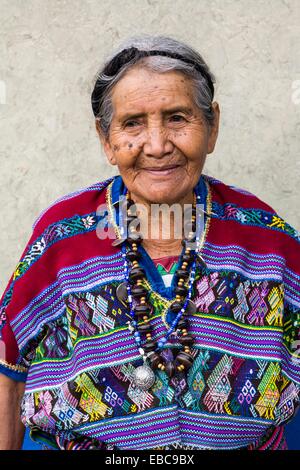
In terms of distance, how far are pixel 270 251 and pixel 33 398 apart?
2.98 ft

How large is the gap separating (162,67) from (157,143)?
0.23 m

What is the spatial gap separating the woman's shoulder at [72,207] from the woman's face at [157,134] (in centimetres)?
21

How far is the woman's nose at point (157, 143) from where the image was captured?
2596mm

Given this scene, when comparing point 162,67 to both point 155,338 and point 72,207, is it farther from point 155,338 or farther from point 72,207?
point 155,338

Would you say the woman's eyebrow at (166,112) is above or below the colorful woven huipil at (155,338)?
above

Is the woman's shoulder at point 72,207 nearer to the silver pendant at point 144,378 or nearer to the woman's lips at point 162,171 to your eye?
the woman's lips at point 162,171

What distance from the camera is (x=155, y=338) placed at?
269 cm

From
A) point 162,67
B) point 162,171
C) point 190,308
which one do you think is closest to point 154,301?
point 190,308

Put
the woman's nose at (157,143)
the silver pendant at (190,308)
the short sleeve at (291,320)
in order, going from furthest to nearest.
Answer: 1. the short sleeve at (291,320)
2. the silver pendant at (190,308)
3. the woman's nose at (157,143)

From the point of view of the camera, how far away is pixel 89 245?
109 inches

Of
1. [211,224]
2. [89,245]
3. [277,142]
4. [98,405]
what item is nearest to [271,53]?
[277,142]

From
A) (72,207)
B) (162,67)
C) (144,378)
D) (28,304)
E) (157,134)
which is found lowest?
(144,378)

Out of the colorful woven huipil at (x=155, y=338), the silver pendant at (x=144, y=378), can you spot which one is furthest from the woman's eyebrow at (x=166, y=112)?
the silver pendant at (x=144, y=378)

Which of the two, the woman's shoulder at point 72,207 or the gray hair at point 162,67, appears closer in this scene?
the gray hair at point 162,67
